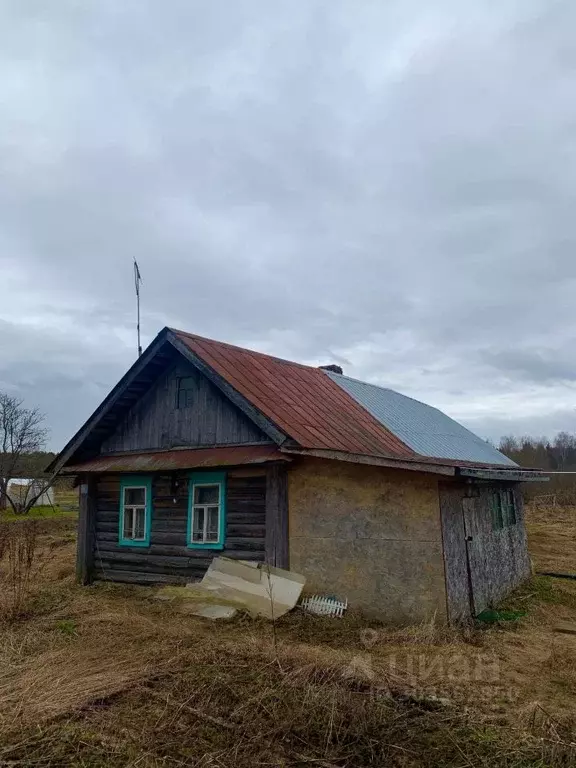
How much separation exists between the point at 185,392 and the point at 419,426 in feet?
19.8

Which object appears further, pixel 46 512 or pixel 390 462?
pixel 46 512

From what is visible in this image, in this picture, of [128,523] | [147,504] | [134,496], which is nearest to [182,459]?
[147,504]

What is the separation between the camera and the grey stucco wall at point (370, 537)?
9.09 meters

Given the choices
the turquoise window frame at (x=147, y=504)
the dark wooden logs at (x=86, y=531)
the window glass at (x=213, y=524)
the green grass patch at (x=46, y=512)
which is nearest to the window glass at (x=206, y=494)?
the window glass at (x=213, y=524)

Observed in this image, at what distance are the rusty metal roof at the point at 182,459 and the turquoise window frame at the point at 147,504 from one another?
0.47m

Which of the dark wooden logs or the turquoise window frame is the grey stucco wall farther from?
the dark wooden logs

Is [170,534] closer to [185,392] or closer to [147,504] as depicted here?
[147,504]

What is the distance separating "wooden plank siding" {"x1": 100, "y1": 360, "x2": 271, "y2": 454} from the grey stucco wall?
53.7 inches

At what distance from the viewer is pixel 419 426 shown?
14.7m

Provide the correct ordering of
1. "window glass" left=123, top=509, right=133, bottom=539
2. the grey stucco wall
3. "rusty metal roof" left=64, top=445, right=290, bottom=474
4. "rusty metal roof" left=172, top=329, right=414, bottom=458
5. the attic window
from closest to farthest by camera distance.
→ the grey stucco wall, "rusty metal roof" left=64, top=445, right=290, bottom=474, "rusty metal roof" left=172, top=329, right=414, bottom=458, the attic window, "window glass" left=123, top=509, right=133, bottom=539

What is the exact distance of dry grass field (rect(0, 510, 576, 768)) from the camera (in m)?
4.58

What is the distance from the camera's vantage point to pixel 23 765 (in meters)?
4.43

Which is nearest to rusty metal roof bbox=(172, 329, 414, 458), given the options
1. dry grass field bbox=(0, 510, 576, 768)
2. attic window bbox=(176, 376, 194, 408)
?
attic window bbox=(176, 376, 194, 408)

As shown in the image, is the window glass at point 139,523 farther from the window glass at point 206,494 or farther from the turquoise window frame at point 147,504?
the window glass at point 206,494
